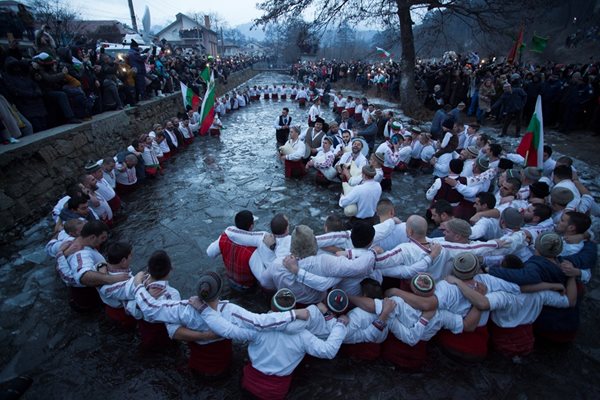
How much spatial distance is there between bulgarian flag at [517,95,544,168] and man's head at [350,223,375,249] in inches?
167

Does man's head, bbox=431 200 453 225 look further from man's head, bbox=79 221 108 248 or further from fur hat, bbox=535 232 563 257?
man's head, bbox=79 221 108 248

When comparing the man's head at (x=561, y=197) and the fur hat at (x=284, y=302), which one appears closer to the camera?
the fur hat at (x=284, y=302)

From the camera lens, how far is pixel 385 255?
10.6ft

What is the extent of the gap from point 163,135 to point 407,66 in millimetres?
12197

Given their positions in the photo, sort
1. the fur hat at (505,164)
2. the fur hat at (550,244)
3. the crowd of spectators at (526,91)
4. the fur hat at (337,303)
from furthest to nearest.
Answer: the crowd of spectators at (526,91)
the fur hat at (505,164)
the fur hat at (550,244)
the fur hat at (337,303)

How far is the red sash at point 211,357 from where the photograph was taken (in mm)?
2804

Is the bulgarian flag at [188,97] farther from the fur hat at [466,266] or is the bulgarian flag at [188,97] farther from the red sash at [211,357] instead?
the fur hat at [466,266]

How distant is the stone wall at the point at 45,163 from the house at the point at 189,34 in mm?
56994

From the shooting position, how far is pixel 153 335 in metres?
3.17

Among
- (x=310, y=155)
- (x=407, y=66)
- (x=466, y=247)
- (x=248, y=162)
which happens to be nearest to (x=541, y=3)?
(x=407, y=66)

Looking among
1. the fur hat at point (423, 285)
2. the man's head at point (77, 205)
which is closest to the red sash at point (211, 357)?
the fur hat at point (423, 285)

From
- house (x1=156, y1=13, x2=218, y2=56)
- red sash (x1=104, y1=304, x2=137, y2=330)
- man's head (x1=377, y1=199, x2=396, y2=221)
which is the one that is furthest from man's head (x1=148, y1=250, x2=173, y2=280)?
house (x1=156, y1=13, x2=218, y2=56)

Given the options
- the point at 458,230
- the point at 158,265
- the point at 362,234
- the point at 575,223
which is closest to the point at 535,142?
the point at 575,223

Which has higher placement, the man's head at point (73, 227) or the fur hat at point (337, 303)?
the man's head at point (73, 227)
